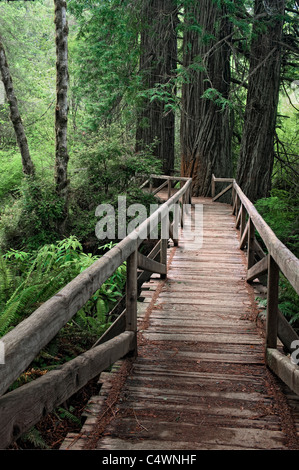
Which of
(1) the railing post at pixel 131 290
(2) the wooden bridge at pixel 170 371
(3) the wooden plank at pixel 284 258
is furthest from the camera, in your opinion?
(1) the railing post at pixel 131 290

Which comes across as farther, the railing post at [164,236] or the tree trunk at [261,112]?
the tree trunk at [261,112]

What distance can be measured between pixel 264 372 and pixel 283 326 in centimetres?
75

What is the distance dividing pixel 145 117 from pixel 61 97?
21.2 ft

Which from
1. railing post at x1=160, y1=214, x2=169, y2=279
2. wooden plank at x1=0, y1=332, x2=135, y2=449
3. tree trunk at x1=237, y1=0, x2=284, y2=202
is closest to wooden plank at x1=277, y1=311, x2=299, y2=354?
wooden plank at x1=0, y1=332, x2=135, y2=449

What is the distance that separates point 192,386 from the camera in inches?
132

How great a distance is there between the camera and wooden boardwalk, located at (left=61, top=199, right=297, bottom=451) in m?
2.62

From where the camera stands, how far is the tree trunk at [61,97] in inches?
404

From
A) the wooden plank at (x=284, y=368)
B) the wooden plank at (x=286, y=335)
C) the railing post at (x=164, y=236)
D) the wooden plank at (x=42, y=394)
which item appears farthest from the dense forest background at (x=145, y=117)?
the wooden plank at (x=42, y=394)

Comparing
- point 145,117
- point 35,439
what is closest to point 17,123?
point 145,117

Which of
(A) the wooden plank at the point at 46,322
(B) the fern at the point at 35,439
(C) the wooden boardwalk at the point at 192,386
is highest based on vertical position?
(A) the wooden plank at the point at 46,322

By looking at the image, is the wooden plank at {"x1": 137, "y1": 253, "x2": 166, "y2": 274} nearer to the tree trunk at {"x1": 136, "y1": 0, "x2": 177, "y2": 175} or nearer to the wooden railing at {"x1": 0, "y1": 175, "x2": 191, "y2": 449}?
the wooden railing at {"x1": 0, "y1": 175, "x2": 191, "y2": 449}

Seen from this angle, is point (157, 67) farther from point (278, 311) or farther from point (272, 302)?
point (272, 302)

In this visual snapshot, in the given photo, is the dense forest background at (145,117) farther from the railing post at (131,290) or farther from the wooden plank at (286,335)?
the railing post at (131,290)

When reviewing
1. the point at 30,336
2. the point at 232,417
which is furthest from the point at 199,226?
the point at 30,336
